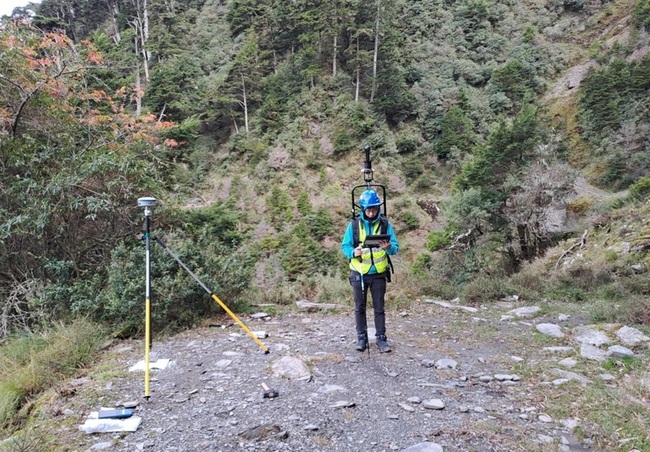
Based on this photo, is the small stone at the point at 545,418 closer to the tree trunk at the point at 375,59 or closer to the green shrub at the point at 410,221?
the green shrub at the point at 410,221

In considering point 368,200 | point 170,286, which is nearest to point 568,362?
point 368,200

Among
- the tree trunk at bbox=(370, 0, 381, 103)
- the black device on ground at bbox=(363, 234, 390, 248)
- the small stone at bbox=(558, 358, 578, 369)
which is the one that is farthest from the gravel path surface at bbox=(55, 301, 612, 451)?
the tree trunk at bbox=(370, 0, 381, 103)

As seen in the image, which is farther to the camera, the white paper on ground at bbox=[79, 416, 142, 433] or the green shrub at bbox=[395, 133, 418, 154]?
the green shrub at bbox=[395, 133, 418, 154]

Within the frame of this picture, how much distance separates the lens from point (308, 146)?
27.9 meters

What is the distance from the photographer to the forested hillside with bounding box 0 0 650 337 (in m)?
6.12

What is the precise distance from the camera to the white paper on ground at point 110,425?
2.86 meters

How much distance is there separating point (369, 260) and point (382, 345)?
1049 mm

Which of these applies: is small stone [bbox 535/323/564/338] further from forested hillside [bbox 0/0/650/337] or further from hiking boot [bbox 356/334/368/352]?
hiking boot [bbox 356/334/368/352]

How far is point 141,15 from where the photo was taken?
3891cm

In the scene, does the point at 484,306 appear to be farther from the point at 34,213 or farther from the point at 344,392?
the point at 34,213

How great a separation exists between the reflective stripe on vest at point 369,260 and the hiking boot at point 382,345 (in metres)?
0.84

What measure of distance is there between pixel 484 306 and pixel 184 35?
40275mm

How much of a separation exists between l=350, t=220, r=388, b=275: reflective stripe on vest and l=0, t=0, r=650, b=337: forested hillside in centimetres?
251

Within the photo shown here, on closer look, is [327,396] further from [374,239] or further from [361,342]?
[374,239]
